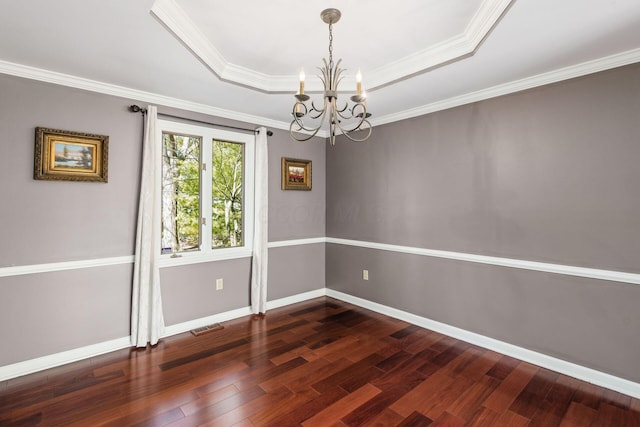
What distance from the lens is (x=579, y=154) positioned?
8.24 ft

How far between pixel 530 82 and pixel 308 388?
122 inches

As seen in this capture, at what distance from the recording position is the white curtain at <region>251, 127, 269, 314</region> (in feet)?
12.6

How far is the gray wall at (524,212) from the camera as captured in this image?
235cm

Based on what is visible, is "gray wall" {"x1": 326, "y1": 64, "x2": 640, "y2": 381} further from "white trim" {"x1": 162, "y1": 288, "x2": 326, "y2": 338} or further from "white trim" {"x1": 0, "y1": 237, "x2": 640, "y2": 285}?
"white trim" {"x1": 162, "y1": 288, "x2": 326, "y2": 338}

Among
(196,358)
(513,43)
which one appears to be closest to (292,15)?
(513,43)

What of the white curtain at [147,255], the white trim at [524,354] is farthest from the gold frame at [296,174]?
the white trim at [524,354]

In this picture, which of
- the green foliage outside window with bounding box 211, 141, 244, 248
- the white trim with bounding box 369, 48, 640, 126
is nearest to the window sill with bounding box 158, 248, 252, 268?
the green foliage outside window with bounding box 211, 141, 244, 248

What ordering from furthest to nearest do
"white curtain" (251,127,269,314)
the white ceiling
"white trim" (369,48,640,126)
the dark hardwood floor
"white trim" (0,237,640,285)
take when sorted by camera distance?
1. "white curtain" (251,127,269,314)
2. "white trim" (0,237,640,285)
3. "white trim" (369,48,640,126)
4. the dark hardwood floor
5. the white ceiling

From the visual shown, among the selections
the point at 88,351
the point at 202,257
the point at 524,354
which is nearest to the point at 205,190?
the point at 202,257

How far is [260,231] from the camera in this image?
3.84 m

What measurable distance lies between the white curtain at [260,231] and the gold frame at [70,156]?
5.05ft

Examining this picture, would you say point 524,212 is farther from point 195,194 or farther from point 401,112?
point 195,194

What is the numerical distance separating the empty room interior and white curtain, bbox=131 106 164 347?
0.02 meters

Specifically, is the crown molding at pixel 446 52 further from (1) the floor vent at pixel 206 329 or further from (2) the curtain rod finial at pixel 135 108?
(1) the floor vent at pixel 206 329
